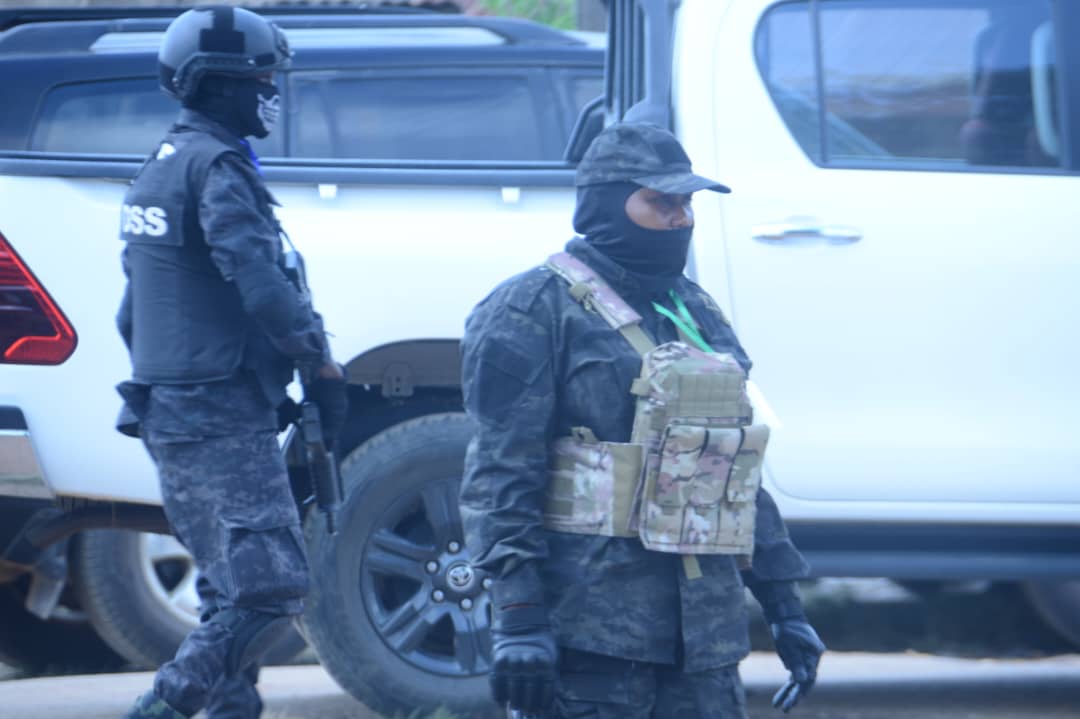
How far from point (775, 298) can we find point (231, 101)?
60.4 inches

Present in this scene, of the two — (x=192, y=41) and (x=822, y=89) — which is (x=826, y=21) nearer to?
(x=822, y=89)

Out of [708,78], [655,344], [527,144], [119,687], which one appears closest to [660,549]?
[655,344]

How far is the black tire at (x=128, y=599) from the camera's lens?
524 centimetres

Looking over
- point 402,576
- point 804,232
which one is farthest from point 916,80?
point 402,576

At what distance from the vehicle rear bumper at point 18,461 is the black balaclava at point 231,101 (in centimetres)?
96

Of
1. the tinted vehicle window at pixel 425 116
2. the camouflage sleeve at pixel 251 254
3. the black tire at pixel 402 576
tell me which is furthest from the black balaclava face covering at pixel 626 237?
the tinted vehicle window at pixel 425 116

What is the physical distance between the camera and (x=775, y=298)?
14.4 feet

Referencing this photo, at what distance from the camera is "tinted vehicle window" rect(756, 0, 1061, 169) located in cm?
453

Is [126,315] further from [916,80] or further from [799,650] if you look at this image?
[916,80]

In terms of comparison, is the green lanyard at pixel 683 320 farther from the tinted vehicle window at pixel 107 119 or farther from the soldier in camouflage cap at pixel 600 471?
the tinted vehicle window at pixel 107 119

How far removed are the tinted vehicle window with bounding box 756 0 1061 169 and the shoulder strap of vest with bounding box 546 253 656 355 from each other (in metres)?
1.71

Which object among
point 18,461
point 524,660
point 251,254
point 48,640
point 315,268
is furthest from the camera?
point 48,640

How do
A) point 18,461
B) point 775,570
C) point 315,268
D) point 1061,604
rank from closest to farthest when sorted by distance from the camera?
point 775,570 < point 18,461 < point 315,268 < point 1061,604

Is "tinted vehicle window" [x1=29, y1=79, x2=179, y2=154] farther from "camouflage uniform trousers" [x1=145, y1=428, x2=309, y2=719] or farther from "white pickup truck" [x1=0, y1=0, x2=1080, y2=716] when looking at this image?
"camouflage uniform trousers" [x1=145, y1=428, x2=309, y2=719]
